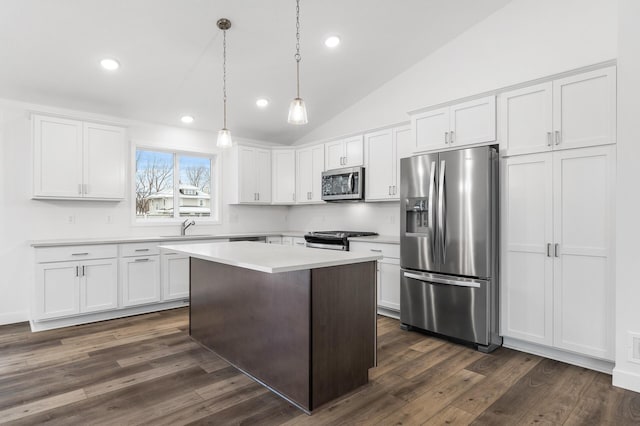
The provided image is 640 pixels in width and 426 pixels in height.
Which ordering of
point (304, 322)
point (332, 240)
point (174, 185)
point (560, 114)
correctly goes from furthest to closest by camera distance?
point (174, 185) → point (332, 240) → point (560, 114) → point (304, 322)

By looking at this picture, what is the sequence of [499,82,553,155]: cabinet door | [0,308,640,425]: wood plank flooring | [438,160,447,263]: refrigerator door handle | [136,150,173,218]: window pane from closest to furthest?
[0,308,640,425]: wood plank flooring → [499,82,553,155]: cabinet door → [438,160,447,263]: refrigerator door handle → [136,150,173,218]: window pane

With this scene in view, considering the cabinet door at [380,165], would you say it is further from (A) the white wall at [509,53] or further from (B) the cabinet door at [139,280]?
(B) the cabinet door at [139,280]

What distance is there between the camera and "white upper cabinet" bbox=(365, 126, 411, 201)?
4.28 m

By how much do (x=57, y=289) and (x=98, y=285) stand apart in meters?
0.36

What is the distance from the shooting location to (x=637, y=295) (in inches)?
93.5

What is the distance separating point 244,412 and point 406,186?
8.17 ft

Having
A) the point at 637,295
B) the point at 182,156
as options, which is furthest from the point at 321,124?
the point at 637,295

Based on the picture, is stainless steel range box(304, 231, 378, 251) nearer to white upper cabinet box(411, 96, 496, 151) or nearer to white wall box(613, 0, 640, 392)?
white upper cabinet box(411, 96, 496, 151)

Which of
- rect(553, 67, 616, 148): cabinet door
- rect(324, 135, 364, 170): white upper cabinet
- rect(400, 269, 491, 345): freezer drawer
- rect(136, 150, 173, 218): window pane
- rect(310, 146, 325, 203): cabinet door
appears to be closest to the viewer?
rect(553, 67, 616, 148): cabinet door

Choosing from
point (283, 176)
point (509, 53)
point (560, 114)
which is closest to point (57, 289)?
point (283, 176)

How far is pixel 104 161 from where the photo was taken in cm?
420

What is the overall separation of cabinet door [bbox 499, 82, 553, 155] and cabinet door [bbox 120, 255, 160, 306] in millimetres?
4031

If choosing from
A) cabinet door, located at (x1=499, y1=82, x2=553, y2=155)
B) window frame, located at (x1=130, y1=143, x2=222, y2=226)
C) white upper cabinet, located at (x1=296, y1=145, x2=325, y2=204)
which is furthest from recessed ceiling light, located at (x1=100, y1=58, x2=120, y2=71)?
cabinet door, located at (x1=499, y1=82, x2=553, y2=155)

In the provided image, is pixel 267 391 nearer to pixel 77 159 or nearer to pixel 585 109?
pixel 585 109
